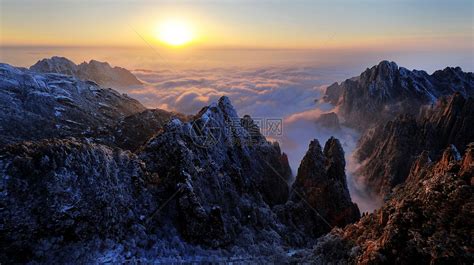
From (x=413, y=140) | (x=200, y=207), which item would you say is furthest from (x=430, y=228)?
(x=413, y=140)

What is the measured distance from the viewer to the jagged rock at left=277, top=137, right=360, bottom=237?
61266mm

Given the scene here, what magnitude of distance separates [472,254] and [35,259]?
30732mm

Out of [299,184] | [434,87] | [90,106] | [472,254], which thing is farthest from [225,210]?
[434,87]

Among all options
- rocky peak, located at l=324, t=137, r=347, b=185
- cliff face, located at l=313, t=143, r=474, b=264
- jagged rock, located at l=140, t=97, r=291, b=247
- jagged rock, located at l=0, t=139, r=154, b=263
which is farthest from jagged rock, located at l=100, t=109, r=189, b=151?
cliff face, located at l=313, t=143, r=474, b=264

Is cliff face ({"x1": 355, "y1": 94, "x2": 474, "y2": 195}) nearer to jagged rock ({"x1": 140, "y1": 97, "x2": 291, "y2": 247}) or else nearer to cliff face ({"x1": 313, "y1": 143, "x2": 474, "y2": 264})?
jagged rock ({"x1": 140, "y1": 97, "x2": 291, "y2": 247})

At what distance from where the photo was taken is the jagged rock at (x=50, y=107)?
7988 cm

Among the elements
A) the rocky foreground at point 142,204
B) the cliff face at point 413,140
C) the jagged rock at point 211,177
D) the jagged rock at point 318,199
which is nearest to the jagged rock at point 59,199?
the rocky foreground at point 142,204

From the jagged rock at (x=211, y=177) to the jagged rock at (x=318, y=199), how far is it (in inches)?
283

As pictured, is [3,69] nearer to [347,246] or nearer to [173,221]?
[173,221]

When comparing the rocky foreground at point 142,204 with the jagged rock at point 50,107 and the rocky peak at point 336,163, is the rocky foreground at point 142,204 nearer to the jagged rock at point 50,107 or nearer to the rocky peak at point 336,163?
the rocky peak at point 336,163

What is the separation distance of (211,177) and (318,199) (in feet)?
99.9

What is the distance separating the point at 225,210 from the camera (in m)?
44.3

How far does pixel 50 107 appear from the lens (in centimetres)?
9725

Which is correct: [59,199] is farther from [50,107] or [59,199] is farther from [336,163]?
[50,107]
